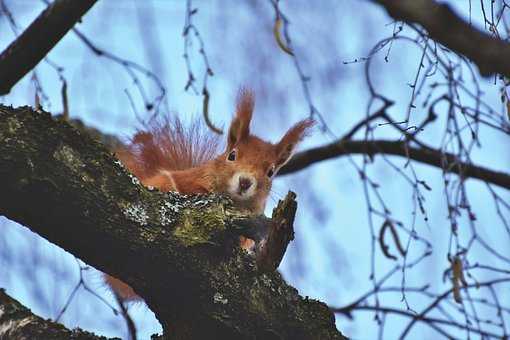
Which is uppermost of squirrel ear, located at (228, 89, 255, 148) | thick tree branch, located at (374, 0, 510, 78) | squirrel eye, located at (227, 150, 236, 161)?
squirrel ear, located at (228, 89, 255, 148)

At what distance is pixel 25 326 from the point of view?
1777 millimetres

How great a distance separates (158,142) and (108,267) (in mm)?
1380

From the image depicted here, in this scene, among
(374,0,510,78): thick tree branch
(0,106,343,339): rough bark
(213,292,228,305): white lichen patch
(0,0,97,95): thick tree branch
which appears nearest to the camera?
(374,0,510,78): thick tree branch

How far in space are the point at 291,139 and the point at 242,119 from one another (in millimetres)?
190

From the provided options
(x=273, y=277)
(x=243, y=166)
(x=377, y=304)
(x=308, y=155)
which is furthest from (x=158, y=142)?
(x=273, y=277)

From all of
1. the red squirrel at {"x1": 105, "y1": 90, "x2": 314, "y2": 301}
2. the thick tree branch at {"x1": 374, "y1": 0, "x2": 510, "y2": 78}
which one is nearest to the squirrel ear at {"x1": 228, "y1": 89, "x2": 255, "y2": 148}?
the red squirrel at {"x1": 105, "y1": 90, "x2": 314, "y2": 301}

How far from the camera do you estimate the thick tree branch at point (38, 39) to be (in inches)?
93.7

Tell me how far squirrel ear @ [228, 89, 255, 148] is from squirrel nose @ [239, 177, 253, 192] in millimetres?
257

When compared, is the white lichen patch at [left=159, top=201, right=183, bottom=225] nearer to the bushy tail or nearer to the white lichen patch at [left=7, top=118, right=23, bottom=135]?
the white lichen patch at [left=7, top=118, right=23, bottom=135]

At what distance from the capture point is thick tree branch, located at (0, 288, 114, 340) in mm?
1769

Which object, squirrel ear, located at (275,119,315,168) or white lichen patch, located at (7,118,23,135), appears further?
squirrel ear, located at (275,119,315,168)

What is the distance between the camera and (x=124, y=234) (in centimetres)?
164

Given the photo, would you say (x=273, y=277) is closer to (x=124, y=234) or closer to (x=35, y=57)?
(x=124, y=234)

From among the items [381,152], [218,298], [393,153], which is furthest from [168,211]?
[393,153]
